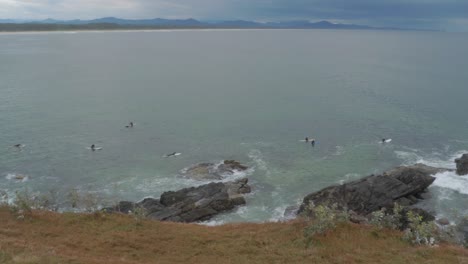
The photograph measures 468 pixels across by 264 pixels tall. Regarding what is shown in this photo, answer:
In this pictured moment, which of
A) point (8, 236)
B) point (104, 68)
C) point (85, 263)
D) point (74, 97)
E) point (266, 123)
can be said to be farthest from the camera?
point (104, 68)

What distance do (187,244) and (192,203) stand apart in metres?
18.4

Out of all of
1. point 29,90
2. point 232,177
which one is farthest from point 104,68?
point 232,177

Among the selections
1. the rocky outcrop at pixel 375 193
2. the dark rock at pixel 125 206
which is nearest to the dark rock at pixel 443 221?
the rocky outcrop at pixel 375 193

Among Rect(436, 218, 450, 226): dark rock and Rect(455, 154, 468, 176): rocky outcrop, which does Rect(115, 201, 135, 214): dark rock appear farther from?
Rect(455, 154, 468, 176): rocky outcrop

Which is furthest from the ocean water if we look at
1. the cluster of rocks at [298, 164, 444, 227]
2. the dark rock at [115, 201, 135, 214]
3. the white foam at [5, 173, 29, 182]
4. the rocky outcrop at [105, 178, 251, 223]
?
the dark rock at [115, 201, 135, 214]

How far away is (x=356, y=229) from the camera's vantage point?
2589cm

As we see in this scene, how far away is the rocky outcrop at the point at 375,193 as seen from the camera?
143 ft

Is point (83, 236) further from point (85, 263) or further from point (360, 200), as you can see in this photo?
point (360, 200)

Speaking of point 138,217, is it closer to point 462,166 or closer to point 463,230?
point 463,230

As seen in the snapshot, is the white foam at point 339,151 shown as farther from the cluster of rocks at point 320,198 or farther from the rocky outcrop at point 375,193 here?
the rocky outcrop at point 375,193

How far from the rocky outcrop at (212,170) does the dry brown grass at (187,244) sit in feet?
79.4

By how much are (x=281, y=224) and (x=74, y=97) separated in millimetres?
90509

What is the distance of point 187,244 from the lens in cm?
2547

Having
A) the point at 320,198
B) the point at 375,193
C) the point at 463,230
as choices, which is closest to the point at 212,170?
the point at 320,198
